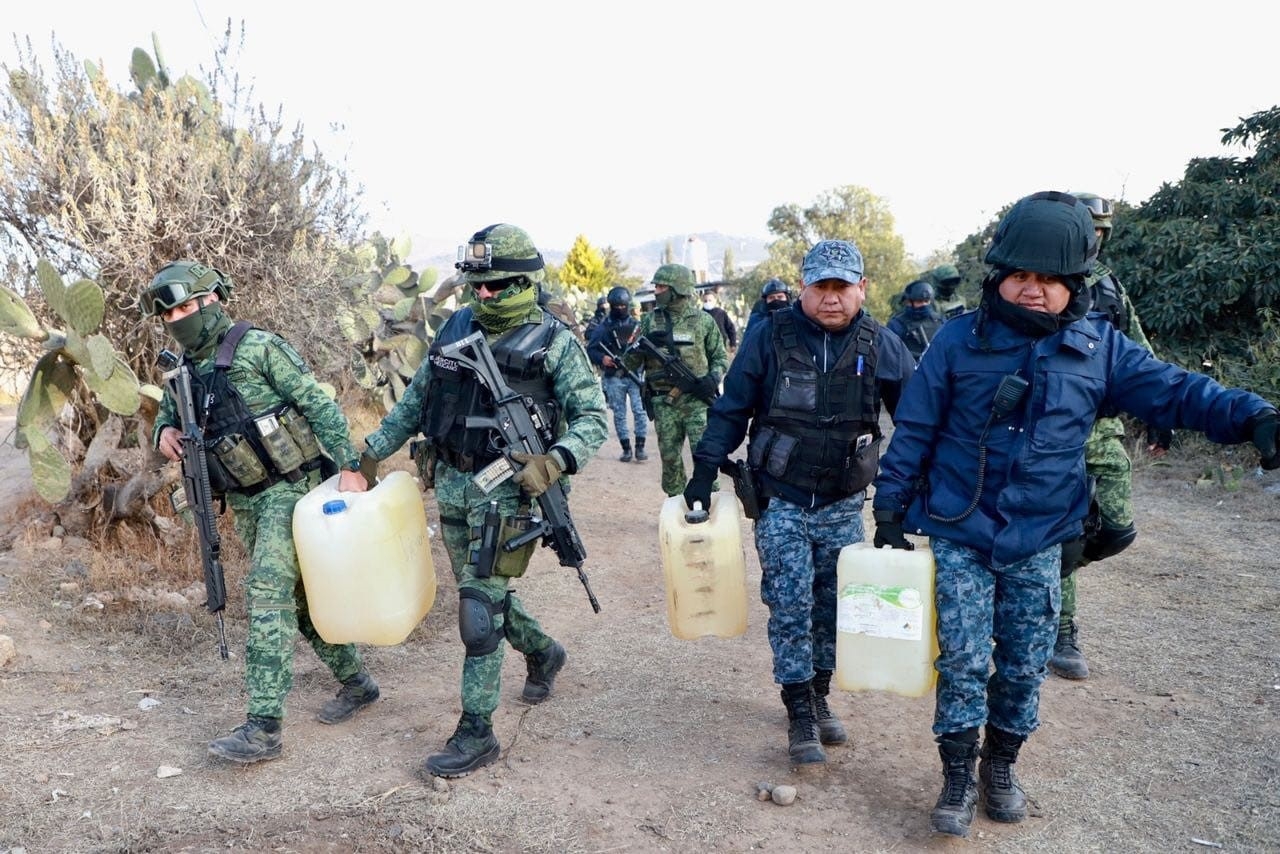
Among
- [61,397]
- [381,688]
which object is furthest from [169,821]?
[61,397]

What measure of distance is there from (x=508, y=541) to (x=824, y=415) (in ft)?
4.07

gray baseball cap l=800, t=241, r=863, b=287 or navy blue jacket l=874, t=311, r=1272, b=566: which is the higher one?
gray baseball cap l=800, t=241, r=863, b=287

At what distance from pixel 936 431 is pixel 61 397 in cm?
488

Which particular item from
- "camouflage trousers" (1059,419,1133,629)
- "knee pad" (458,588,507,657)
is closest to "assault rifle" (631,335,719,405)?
"camouflage trousers" (1059,419,1133,629)

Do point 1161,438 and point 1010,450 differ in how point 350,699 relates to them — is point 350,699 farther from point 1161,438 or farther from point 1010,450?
point 1161,438

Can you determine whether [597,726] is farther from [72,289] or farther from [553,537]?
[72,289]

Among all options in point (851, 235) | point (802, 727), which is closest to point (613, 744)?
point (802, 727)

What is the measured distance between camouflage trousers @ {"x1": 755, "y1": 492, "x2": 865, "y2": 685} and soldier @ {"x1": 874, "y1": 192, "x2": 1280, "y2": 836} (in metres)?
0.51

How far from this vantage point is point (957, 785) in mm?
3174

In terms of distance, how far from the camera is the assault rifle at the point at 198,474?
3.87 meters

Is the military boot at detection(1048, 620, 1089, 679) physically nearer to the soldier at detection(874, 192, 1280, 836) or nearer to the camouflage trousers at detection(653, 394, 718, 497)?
the soldier at detection(874, 192, 1280, 836)

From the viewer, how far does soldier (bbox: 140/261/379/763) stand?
379 cm

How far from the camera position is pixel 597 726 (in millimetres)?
4160

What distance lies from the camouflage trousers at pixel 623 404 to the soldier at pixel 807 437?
7.38 metres
